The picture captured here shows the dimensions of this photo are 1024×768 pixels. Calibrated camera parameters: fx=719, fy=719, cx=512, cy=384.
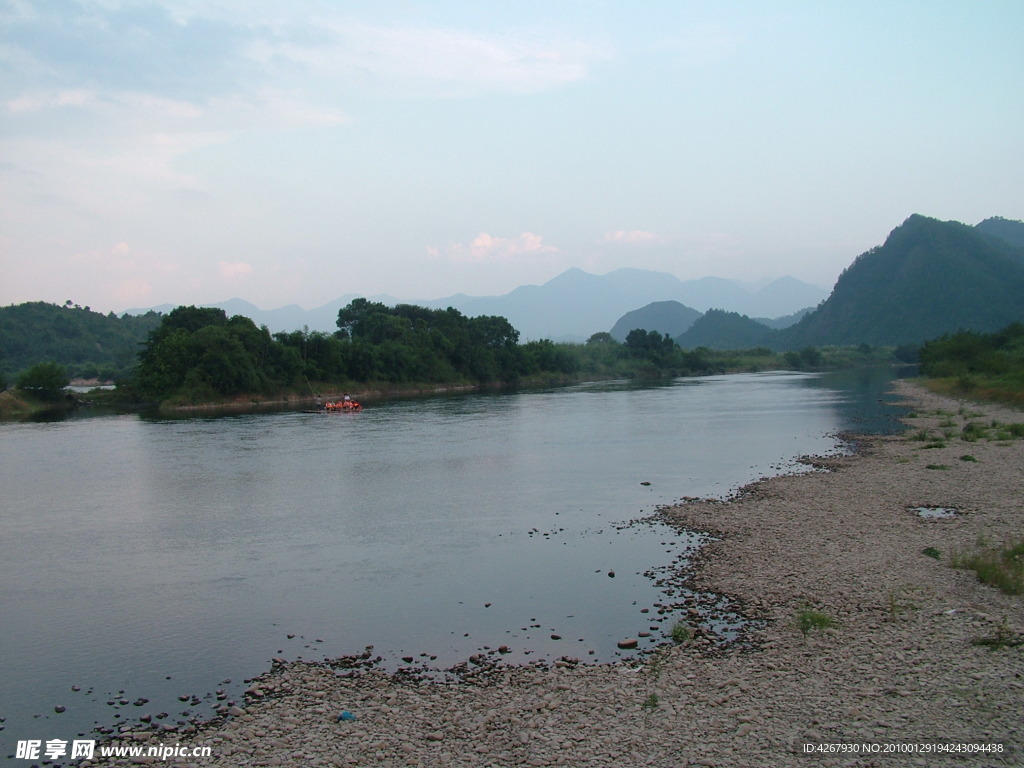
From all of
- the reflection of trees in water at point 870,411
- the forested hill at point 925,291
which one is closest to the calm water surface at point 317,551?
the reflection of trees in water at point 870,411

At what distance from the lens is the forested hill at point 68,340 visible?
104312mm

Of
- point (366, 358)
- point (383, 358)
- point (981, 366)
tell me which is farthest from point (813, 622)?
point (383, 358)

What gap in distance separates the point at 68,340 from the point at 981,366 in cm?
12409

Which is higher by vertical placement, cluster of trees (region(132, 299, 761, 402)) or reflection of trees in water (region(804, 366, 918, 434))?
cluster of trees (region(132, 299, 761, 402))

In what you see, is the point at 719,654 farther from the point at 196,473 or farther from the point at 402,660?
the point at 196,473

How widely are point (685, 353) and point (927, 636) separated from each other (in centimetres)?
11752

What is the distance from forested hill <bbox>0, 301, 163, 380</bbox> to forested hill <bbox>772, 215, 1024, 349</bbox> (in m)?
153

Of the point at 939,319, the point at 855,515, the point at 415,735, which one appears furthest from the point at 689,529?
the point at 939,319

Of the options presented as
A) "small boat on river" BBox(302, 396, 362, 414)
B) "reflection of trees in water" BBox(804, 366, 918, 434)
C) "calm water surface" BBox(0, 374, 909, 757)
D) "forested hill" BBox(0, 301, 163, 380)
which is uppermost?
"forested hill" BBox(0, 301, 163, 380)

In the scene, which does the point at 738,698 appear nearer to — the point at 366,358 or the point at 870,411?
the point at 870,411

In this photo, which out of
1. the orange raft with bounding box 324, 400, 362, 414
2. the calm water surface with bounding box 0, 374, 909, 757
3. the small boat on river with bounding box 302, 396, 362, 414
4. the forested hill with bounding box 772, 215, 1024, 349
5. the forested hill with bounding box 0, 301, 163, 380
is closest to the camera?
the calm water surface with bounding box 0, 374, 909, 757

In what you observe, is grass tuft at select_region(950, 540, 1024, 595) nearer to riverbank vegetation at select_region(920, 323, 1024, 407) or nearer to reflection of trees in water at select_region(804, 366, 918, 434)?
reflection of trees in water at select_region(804, 366, 918, 434)

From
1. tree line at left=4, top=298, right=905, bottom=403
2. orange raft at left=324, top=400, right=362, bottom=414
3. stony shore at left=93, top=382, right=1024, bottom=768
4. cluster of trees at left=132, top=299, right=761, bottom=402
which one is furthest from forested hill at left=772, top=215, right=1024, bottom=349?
stony shore at left=93, top=382, right=1024, bottom=768

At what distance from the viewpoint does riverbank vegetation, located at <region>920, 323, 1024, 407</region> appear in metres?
42.1
